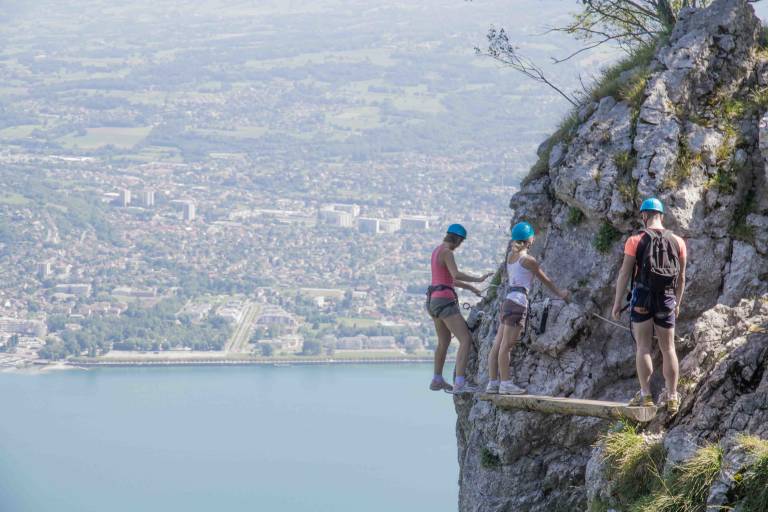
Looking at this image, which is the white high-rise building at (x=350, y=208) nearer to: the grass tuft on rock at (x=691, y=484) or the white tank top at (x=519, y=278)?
the white tank top at (x=519, y=278)

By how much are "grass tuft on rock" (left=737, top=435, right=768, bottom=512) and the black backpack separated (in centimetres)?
155

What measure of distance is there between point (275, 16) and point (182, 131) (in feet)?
216

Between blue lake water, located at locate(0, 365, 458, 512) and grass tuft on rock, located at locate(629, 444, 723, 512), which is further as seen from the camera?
blue lake water, located at locate(0, 365, 458, 512)

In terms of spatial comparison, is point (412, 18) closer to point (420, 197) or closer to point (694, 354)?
point (420, 197)

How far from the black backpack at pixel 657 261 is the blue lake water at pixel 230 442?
27461mm

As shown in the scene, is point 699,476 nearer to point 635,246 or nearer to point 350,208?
point 635,246

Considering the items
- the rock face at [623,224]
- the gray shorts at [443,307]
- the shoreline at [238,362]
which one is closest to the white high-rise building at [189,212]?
the shoreline at [238,362]

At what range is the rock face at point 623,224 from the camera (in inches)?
385

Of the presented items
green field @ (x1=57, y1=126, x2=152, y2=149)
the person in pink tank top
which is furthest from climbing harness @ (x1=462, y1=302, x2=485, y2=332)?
green field @ (x1=57, y1=126, x2=152, y2=149)

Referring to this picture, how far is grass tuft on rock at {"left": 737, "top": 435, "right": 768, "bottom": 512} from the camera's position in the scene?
650 centimetres

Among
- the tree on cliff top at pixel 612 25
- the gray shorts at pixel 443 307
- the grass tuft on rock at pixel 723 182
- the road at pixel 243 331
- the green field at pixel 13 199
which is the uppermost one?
the tree on cliff top at pixel 612 25

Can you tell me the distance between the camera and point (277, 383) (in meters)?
55.3

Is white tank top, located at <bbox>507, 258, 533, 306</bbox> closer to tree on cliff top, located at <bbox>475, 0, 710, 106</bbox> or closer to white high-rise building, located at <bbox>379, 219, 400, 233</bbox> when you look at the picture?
tree on cliff top, located at <bbox>475, 0, 710, 106</bbox>

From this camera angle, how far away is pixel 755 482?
6.59 meters
